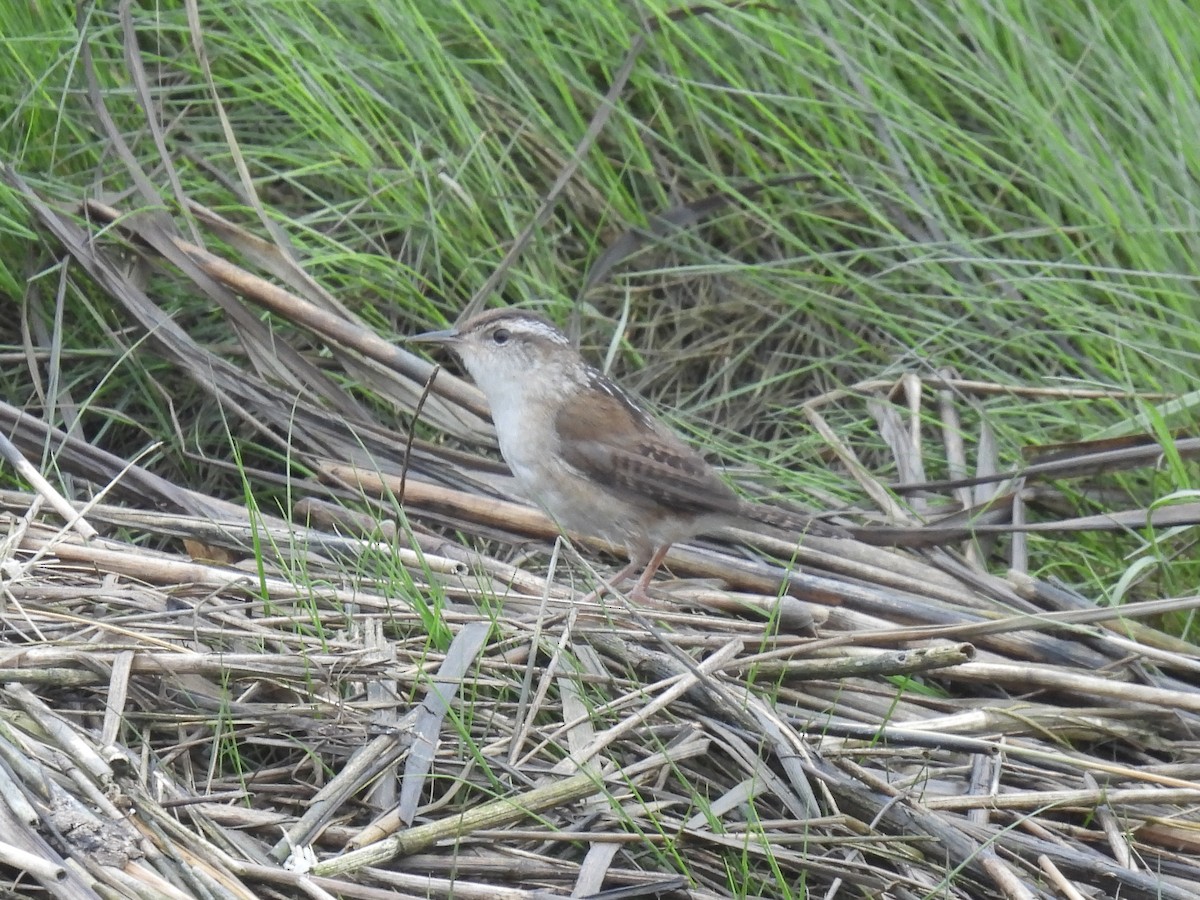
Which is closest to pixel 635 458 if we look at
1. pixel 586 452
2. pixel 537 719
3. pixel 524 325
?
pixel 586 452

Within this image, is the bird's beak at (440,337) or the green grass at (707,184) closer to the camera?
the bird's beak at (440,337)

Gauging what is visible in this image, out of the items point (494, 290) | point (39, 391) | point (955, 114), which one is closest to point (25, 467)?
point (39, 391)

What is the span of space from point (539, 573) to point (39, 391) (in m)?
1.85

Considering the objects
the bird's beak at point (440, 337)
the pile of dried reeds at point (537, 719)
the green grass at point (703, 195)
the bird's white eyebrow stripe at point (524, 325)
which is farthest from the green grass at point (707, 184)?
the pile of dried reeds at point (537, 719)

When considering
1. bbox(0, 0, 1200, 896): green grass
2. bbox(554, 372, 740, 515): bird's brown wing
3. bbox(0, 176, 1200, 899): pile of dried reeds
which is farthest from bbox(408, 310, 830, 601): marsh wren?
bbox(0, 0, 1200, 896): green grass

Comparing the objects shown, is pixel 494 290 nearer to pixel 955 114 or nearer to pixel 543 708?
pixel 955 114

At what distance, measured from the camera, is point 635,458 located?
17.7 feet

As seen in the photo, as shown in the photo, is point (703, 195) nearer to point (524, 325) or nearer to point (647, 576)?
point (524, 325)

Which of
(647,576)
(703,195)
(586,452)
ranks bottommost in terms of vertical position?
(647,576)

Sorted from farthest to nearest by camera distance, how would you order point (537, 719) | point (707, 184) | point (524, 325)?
point (707, 184) → point (524, 325) → point (537, 719)

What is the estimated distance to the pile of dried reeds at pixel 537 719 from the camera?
3.39 metres

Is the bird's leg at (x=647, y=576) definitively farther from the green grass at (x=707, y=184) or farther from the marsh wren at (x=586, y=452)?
the green grass at (x=707, y=184)

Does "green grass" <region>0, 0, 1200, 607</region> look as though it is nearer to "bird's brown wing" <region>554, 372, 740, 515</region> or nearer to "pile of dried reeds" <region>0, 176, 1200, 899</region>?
"bird's brown wing" <region>554, 372, 740, 515</region>

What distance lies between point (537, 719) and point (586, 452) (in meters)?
1.67
